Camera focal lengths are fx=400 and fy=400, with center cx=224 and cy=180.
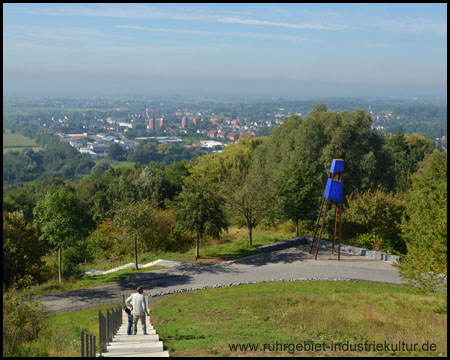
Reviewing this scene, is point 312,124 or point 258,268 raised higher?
point 312,124

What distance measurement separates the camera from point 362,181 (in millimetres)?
29953

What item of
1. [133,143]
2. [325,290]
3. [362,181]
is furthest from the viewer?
[133,143]

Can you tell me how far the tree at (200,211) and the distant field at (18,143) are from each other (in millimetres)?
146645

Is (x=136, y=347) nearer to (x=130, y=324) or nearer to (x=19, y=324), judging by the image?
(x=130, y=324)

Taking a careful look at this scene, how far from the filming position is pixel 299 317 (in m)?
12.7

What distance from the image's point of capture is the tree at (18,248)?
19.0 m

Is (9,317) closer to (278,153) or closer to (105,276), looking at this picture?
(105,276)

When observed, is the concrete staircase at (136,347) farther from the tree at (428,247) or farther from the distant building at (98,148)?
the distant building at (98,148)

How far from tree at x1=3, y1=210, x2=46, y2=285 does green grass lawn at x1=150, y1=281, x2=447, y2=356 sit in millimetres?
7425

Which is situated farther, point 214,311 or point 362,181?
point 362,181

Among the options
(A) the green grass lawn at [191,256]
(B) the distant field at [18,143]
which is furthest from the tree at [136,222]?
(B) the distant field at [18,143]

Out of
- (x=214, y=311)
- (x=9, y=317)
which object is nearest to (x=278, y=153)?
(x=214, y=311)

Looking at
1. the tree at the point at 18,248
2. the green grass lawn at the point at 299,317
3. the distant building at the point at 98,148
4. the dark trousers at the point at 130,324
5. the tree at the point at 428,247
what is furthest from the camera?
the distant building at the point at 98,148

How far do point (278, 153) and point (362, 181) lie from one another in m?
9.41
